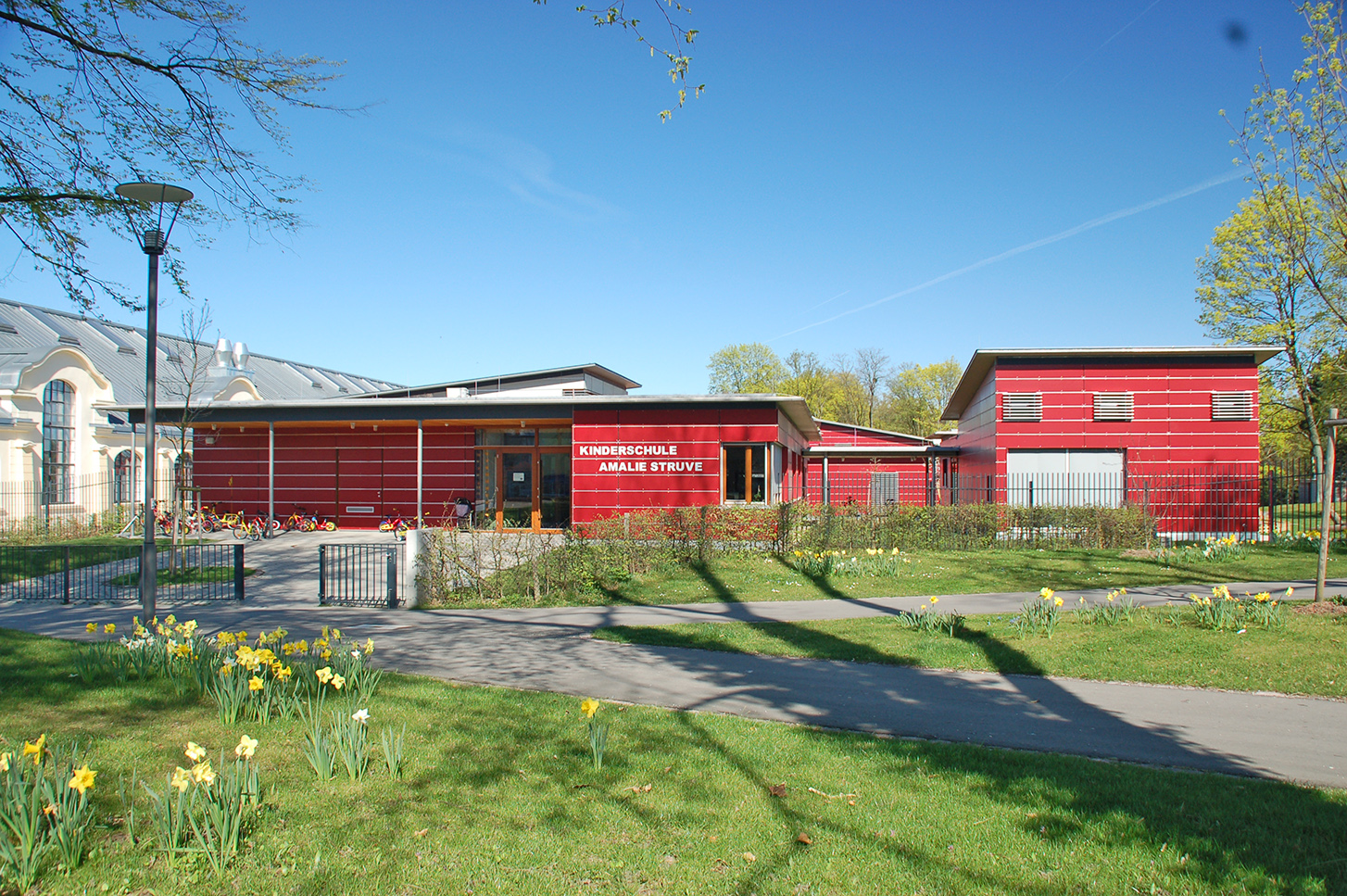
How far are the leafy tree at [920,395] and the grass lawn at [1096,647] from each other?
2202 inches

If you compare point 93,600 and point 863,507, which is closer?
point 93,600

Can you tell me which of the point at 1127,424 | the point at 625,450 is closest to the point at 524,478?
the point at 625,450

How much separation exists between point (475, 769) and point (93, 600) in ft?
38.4

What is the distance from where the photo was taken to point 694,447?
21328mm

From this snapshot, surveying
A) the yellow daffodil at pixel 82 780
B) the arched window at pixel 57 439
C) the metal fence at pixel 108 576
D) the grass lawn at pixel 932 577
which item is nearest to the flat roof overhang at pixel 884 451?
the grass lawn at pixel 932 577

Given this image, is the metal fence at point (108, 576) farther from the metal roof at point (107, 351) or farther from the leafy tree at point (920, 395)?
the leafy tree at point (920, 395)

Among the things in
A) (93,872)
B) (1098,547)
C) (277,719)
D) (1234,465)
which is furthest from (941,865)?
(1234,465)

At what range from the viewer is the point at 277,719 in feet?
18.9

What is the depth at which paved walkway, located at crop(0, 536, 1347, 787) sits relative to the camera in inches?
218

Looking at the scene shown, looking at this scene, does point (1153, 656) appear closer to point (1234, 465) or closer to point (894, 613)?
point (894, 613)

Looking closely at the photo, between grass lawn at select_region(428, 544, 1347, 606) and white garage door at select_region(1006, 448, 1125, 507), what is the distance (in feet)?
20.6

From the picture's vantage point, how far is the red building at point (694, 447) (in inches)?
842

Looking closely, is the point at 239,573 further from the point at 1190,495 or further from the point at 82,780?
the point at 1190,495

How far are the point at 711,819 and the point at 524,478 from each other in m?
21.6
